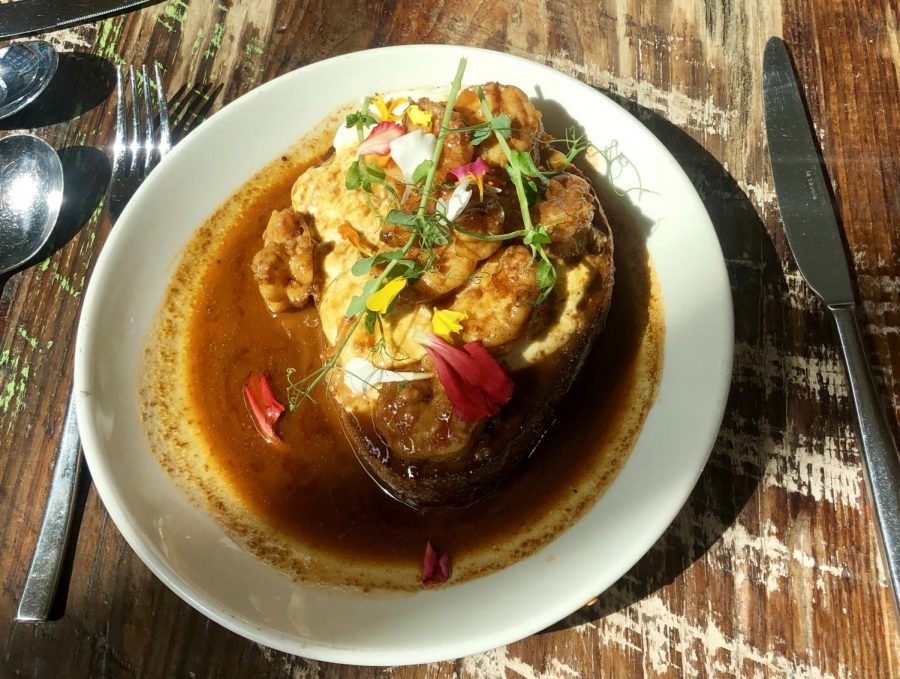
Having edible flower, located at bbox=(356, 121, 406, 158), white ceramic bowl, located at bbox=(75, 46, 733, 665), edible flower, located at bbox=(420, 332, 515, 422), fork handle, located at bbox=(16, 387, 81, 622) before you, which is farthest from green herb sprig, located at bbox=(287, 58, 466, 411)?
fork handle, located at bbox=(16, 387, 81, 622)

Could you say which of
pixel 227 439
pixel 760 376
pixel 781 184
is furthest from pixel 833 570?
pixel 227 439

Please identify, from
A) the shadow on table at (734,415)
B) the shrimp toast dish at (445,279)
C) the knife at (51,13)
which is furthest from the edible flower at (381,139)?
the knife at (51,13)

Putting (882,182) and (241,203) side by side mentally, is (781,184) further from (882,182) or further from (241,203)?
(241,203)

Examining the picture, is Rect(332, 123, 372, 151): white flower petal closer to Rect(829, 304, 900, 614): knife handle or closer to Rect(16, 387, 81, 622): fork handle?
Rect(16, 387, 81, 622): fork handle

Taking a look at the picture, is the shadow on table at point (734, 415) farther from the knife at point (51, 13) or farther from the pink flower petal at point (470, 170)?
the knife at point (51, 13)

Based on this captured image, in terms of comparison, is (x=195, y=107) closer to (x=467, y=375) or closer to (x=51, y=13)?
(x=51, y=13)

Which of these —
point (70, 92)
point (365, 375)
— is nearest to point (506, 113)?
point (365, 375)
